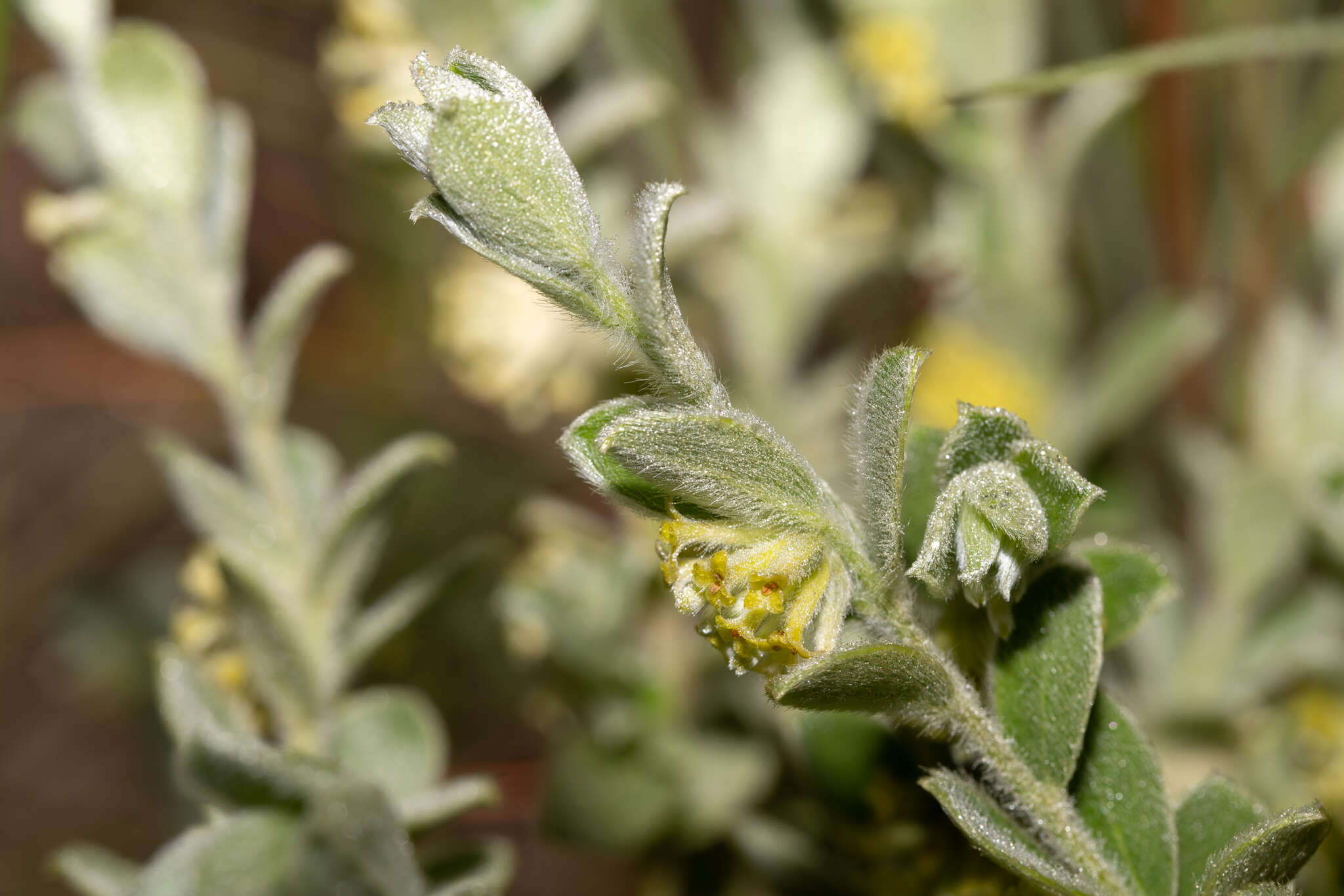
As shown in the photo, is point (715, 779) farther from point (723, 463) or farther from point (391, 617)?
point (723, 463)

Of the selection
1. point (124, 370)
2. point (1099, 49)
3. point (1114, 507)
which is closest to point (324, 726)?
point (1114, 507)

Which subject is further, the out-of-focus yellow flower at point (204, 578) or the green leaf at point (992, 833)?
the out-of-focus yellow flower at point (204, 578)

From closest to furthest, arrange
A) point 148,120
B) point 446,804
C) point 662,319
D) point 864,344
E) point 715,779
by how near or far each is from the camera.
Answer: point 662,319
point 446,804
point 148,120
point 715,779
point 864,344

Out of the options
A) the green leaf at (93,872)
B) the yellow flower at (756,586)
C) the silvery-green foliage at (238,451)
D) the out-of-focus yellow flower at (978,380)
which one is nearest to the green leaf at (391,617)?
the silvery-green foliage at (238,451)

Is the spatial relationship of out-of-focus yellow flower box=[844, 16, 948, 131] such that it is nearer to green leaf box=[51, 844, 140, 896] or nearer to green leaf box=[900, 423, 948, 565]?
green leaf box=[900, 423, 948, 565]

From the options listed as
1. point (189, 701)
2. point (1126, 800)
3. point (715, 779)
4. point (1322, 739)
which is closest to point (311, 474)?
point (189, 701)

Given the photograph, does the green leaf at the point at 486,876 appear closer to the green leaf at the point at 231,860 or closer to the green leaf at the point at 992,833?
the green leaf at the point at 231,860

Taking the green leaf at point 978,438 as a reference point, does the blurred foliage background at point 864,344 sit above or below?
above
